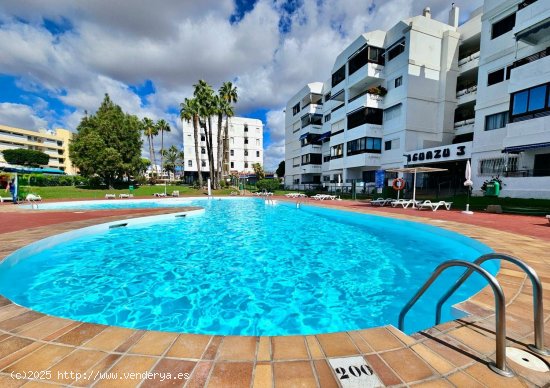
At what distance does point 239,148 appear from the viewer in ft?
193

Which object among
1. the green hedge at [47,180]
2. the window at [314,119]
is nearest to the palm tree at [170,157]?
the green hedge at [47,180]

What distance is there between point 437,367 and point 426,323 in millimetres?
2375

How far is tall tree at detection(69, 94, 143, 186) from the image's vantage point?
32875 millimetres

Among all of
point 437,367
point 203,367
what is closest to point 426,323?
point 437,367

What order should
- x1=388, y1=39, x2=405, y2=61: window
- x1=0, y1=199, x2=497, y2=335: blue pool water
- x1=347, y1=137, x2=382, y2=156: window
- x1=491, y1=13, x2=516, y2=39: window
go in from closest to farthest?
1. x1=0, y1=199, x2=497, y2=335: blue pool water
2. x1=491, y1=13, x2=516, y2=39: window
3. x1=388, y1=39, x2=405, y2=61: window
4. x1=347, y1=137, x2=382, y2=156: window

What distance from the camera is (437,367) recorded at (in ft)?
6.39

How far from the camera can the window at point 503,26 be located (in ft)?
55.8

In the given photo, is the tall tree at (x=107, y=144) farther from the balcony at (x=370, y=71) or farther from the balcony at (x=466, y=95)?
the balcony at (x=466, y=95)

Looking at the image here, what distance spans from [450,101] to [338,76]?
46.3 feet

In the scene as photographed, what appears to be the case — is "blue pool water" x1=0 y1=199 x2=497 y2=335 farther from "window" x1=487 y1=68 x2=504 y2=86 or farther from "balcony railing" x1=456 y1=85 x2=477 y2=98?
"balcony railing" x1=456 y1=85 x2=477 y2=98

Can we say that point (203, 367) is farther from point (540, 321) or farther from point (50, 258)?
point (50, 258)

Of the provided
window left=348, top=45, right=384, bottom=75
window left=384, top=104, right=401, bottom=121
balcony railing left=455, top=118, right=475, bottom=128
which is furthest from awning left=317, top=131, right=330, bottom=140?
balcony railing left=455, top=118, right=475, bottom=128

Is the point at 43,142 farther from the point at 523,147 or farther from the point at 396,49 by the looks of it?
the point at 523,147

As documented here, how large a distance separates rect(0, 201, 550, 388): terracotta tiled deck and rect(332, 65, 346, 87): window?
33.7 meters
